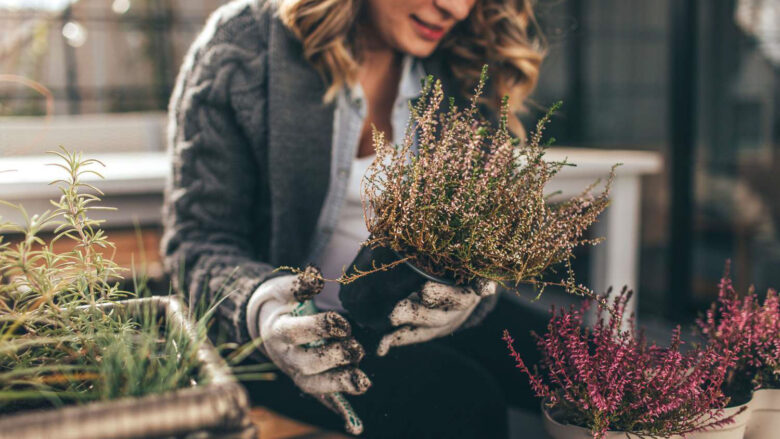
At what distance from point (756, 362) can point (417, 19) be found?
2.73ft

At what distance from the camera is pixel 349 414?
755 mm

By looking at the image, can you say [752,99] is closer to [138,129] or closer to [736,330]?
[736,330]

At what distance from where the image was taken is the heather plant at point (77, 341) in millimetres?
497

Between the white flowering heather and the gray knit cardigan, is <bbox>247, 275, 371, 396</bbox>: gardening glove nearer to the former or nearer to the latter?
the white flowering heather

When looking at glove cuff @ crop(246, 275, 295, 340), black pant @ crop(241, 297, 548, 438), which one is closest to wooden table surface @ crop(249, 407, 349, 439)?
black pant @ crop(241, 297, 548, 438)

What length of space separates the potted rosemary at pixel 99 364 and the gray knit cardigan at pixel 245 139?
51 centimetres

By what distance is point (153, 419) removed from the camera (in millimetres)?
374

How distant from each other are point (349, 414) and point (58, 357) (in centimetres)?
35

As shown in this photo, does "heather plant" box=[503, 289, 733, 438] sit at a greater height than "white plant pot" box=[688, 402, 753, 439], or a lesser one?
greater

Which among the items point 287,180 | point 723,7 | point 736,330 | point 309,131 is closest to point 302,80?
point 309,131

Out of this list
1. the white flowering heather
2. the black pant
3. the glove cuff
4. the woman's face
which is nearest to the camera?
the white flowering heather

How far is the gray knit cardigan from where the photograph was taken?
1.19m

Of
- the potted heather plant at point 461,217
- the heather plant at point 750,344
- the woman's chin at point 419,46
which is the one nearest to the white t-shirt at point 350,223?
the woman's chin at point 419,46

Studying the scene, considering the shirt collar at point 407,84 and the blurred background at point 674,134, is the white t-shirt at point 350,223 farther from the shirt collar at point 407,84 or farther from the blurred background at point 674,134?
the blurred background at point 674,134
